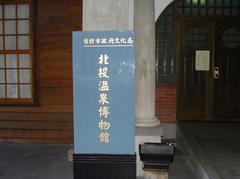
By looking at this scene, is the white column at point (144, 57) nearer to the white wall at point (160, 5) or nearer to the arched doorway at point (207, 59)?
the white wall at point (160, 5)

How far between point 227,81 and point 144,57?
4.43 m

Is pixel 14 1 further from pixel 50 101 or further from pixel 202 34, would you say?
pixel 202 34

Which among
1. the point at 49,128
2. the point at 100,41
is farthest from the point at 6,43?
the point at 100,41

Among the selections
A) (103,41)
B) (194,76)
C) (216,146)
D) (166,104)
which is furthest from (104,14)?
(194,76)

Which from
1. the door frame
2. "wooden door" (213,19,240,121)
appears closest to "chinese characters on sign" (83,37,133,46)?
the door frame

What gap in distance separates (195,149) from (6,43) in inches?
173

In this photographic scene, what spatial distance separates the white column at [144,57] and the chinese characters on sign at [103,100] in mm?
1439

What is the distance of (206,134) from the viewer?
8625mm

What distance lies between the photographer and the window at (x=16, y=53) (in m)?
8.27

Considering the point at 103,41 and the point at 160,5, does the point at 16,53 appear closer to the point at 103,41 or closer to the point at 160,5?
the point at 160,5

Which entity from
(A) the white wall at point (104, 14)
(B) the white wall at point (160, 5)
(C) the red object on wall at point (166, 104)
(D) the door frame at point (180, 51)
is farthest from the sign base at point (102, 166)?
(D) the door frame at point (180, 51)

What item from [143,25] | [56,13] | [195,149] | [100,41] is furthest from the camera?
[56,13]

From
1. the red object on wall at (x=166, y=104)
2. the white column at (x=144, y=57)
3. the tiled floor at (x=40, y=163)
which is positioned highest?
the white column at (x=144, y=57)

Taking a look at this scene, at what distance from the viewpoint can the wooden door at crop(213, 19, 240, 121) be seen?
9711 mm
